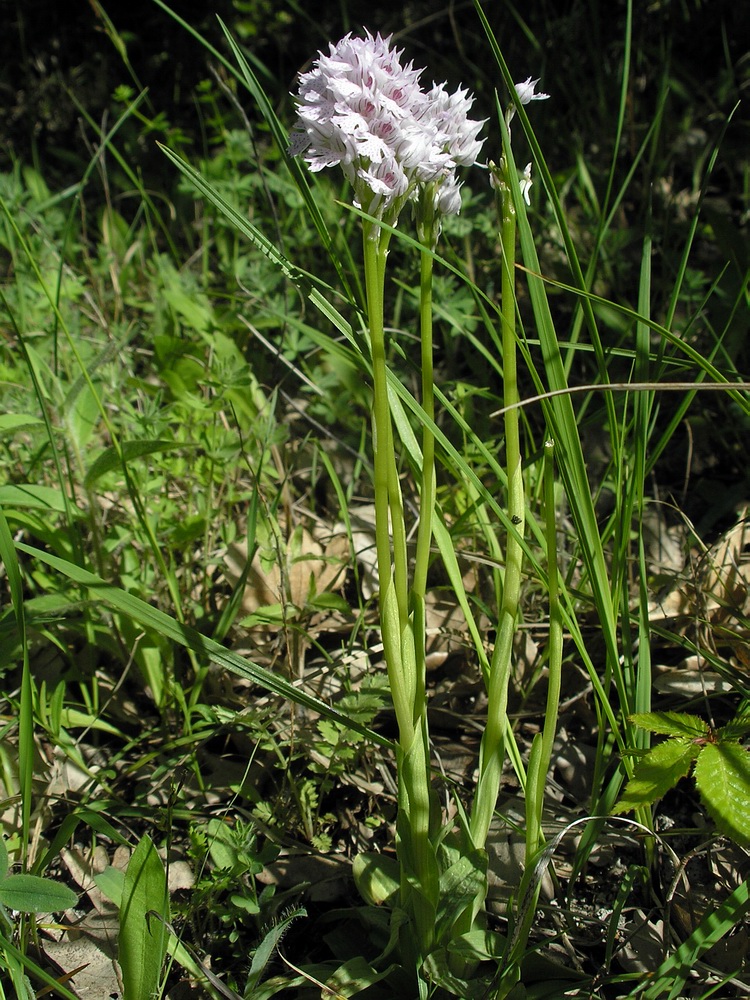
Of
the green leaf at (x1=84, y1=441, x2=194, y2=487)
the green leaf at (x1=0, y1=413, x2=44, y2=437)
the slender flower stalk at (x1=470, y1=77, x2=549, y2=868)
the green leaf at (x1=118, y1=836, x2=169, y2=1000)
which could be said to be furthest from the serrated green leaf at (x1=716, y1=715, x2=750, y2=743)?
the green leaf at (x1=0, y1=413, x2=44, y2=437)

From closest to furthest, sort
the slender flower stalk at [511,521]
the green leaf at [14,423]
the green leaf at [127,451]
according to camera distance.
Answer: the slender flower stalk at [511,521] < the green leaf at [127,451] < the green leaf at [14,423]

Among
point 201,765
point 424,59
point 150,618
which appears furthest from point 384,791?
point 424,59

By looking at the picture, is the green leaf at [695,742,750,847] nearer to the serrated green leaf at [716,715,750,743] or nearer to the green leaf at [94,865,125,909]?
the serrated green leaf at [716,715,750,743]

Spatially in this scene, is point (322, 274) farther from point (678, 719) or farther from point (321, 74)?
point (678, 719)

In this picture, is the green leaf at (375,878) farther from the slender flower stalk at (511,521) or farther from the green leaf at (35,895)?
the green leaf at (35,895)

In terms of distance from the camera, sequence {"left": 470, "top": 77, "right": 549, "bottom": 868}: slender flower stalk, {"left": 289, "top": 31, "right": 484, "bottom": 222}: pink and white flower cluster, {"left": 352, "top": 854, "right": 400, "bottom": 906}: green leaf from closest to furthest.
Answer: {"left": 289, "top": 31, "right": 484, "bottom": 222}: pink and white flower cluster → {"left": 470, "top": 77, "right": 549, "bottom": 868}: slender flower stalk → {"left": 352, "top": 854, "right": 400, "bottom": 906}: green leaf

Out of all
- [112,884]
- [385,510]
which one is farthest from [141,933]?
[385,510]

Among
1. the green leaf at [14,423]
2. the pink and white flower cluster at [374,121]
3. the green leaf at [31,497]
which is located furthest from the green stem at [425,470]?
the green leaf at [14,423]
